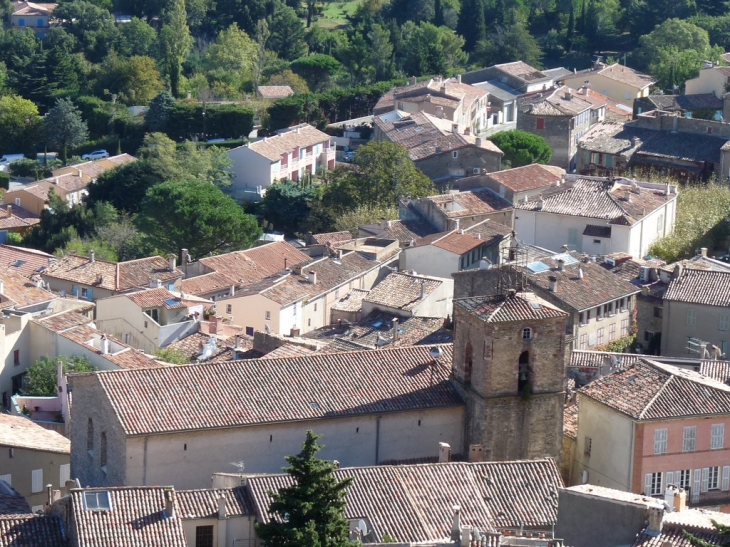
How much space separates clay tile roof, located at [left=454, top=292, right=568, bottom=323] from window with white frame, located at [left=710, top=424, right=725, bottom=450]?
4.13 meters

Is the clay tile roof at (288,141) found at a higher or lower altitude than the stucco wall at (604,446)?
lower

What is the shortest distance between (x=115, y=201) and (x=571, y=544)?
171 feet

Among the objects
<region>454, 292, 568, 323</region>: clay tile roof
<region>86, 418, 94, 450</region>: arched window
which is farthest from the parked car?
<region>454, 292, 568, 323</region>: clay tile roof

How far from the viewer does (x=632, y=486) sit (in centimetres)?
3947

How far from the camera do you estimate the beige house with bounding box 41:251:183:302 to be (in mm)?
63062

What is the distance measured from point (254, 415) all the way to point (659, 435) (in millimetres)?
8728

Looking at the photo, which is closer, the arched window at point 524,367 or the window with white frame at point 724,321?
the arched window at point 524,367

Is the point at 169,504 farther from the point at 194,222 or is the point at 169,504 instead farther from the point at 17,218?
the point at 17,218

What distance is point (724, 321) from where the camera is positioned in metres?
→ 54.4

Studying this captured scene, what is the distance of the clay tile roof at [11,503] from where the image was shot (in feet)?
119

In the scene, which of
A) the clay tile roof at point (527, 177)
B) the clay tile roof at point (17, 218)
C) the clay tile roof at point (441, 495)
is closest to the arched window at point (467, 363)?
the clay tile roof at point (441, 495)

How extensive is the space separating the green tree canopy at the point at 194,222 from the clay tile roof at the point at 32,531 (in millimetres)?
38768

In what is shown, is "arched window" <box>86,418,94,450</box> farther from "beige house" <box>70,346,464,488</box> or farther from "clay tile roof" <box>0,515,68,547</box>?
A: "clay tile roof" <box>0,515,68,547</box>

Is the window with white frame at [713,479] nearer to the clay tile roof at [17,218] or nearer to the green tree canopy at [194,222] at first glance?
the green tree canopy at [194,222]
